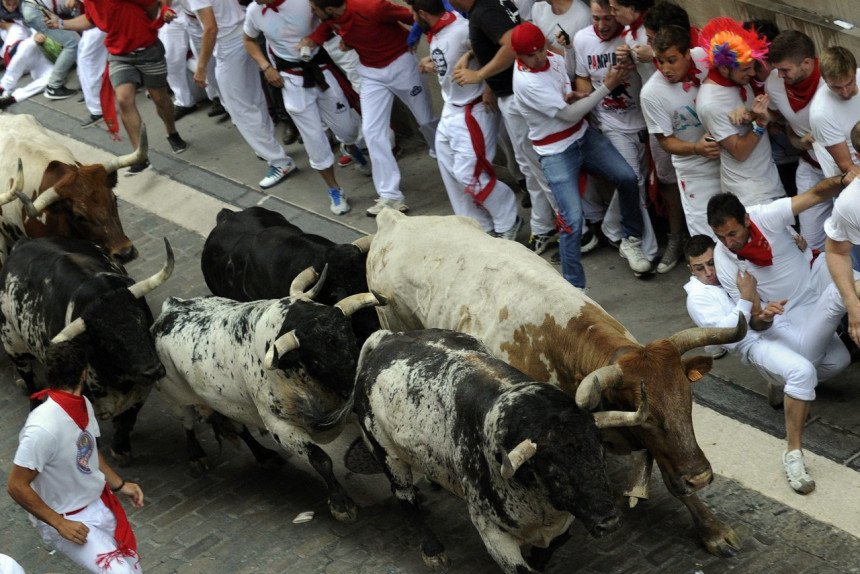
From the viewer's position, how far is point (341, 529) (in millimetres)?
7738

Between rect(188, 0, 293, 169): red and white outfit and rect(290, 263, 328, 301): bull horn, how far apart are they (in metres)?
4.74

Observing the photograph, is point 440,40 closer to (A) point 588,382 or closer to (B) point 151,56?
(B) point 151,56

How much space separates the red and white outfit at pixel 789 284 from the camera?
7.65 metres

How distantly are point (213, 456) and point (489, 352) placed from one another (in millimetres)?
2858

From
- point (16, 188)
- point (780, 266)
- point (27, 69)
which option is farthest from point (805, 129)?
point (27, 69)

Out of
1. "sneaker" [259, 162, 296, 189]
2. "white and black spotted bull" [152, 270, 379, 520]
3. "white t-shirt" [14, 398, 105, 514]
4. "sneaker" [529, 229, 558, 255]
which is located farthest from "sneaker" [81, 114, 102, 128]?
"white t-shirt" [14, 398, 105, 514]

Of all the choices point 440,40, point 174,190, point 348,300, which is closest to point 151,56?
point 174,190

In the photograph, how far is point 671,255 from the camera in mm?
9734

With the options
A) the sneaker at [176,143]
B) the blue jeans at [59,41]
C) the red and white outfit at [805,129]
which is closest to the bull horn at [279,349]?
the red and white outfit at [805,129]

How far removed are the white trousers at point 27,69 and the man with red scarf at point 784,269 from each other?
11.3 metres

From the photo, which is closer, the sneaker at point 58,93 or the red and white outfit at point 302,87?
the red and white outfit at point 302,87

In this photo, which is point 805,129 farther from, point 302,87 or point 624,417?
point 302,87

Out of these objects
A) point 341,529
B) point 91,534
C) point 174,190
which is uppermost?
point 91,534

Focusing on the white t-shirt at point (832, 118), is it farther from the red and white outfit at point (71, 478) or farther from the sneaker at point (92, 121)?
the sneaker at point (92, 121)
